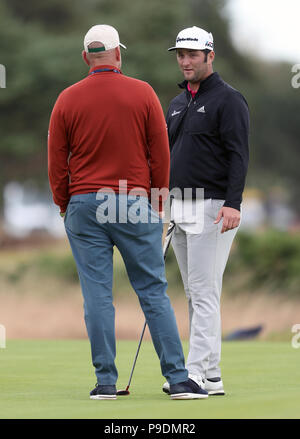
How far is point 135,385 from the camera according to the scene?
602 centimetres

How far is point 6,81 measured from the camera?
2350cm

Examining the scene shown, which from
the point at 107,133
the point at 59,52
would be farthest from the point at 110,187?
the point at 59,52

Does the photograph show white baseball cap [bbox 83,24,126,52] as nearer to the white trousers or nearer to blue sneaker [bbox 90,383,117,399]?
the white trousers

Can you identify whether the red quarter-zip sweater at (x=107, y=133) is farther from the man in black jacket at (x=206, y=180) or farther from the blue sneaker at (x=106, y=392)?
the blue sneaker at (x=106, y=392)

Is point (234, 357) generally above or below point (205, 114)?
below

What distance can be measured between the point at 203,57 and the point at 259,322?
27.8 ft

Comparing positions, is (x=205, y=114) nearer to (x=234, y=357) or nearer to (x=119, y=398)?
(x=119, y=398)

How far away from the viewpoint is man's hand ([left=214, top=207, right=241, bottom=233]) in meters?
5.37

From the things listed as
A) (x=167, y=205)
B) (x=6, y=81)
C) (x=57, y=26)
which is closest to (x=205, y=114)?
(x=167, y=205)

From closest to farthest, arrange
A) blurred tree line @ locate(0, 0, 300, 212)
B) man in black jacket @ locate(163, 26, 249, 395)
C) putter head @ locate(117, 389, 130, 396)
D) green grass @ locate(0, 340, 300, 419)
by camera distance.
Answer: green grass @ locate(0, 340, 300, 419) < putter head @ locate(117, 389, 130, 396) < man in black jacket @ locate(163, 26, 249, 395) < blurred tree line @ locate(0, 0, 300, 212)

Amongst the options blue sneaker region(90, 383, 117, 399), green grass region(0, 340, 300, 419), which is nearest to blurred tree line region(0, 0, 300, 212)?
green grass region(0, 340, 300, 419)

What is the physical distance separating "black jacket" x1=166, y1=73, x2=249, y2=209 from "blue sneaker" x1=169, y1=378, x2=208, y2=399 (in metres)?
1.04

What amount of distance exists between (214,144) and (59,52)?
699 inches

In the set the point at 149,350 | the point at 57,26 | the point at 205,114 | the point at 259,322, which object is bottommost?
the point at 259,322
